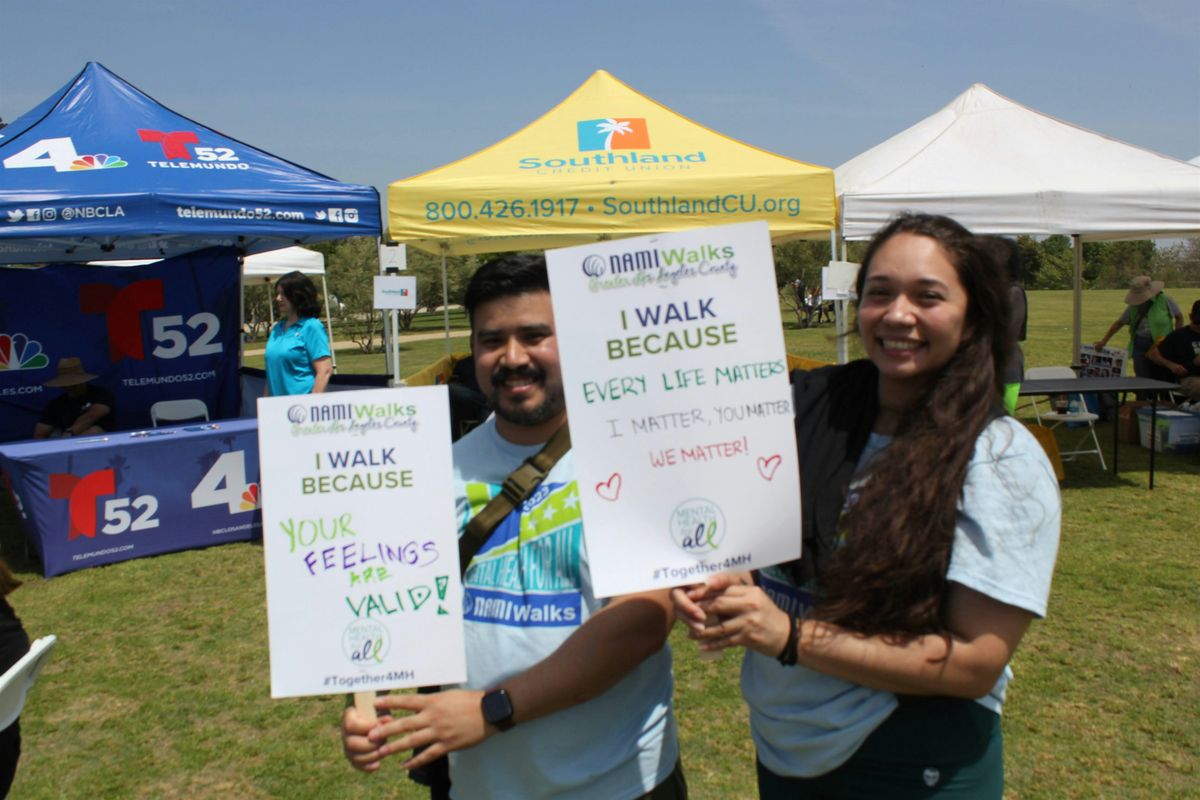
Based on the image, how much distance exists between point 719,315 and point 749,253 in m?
0.11

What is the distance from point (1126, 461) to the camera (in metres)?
8.38

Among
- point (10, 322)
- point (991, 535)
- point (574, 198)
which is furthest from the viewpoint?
point (10, 322)

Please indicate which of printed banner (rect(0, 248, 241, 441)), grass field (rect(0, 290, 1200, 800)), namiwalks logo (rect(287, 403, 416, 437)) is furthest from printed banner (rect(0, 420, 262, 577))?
namiwalks logo (rect(287, 403, 416, 437))

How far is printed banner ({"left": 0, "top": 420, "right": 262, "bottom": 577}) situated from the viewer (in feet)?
19.1

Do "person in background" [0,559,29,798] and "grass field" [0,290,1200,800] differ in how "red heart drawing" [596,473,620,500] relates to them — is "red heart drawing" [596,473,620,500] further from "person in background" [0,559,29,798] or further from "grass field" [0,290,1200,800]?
"person in background" [0,559,29,798]

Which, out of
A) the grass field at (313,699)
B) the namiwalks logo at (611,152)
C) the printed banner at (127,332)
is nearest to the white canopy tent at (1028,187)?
the namiwalks logo at (611,152)

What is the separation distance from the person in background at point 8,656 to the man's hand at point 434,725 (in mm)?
1586

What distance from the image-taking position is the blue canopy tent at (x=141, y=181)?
598cm

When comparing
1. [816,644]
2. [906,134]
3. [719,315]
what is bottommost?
[816,644]

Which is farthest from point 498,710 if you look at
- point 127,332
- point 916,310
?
point 127,332

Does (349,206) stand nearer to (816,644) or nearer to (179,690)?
(179,690)

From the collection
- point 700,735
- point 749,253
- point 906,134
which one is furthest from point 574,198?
point 749,253

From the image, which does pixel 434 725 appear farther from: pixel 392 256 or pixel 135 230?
pixel 392 256

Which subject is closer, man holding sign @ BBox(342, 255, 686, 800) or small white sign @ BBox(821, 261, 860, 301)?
man holding sign @ BBox(342, 255, 686, 800)
